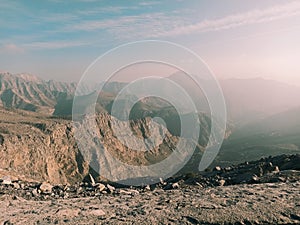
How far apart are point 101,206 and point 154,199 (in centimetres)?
262

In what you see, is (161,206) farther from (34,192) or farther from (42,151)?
(42,151)

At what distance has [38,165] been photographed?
5162 inches

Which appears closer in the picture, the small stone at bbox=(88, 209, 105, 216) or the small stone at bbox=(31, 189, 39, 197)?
the small stone at bbox=(88, 209, 105, 216)

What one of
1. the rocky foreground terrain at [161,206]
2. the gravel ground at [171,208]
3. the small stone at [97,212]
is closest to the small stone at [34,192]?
the rocky foreground terrain at [161,206]

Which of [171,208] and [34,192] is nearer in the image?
[171,208]

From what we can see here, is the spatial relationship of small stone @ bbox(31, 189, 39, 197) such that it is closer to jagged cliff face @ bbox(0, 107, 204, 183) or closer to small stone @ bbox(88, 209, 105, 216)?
small stone @ bbox(88, 209, 105, 216)

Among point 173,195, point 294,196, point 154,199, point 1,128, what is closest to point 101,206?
point 154,199

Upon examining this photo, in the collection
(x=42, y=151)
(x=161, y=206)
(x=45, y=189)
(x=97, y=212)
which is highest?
(x=161, y=206)

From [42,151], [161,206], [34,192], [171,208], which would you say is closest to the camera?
[171,208]

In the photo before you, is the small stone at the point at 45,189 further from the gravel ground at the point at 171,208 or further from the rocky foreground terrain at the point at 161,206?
the gravel ground at the point at 171,208

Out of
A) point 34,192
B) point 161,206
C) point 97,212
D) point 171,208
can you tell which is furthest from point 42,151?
point 171,208

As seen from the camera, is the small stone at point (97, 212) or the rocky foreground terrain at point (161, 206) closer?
the rocky foreground terrain at point (161, 206)

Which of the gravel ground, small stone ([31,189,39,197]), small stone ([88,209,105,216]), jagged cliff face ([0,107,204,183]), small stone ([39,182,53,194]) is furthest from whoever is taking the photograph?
jagged cliff face ([0,107,204,183])

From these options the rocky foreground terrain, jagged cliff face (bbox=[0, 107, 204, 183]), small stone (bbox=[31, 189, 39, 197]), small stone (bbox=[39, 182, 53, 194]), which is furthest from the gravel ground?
jagged cliff face (bbox=[0, 107, 204, 183])
